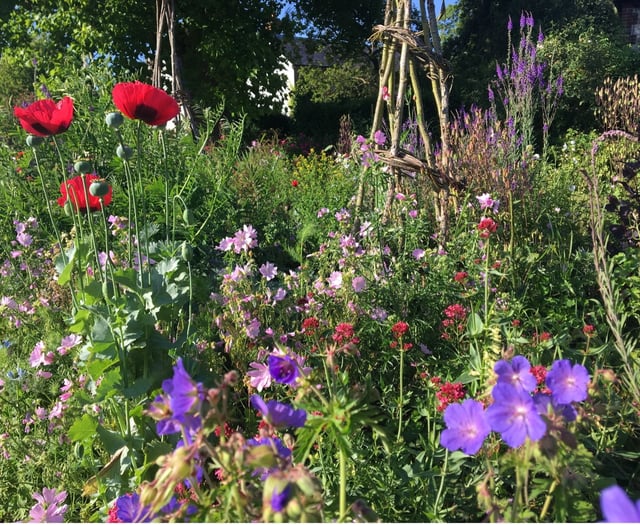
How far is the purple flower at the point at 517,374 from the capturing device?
0.81 m

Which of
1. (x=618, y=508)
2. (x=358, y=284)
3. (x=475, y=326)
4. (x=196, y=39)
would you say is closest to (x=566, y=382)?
(x=618, y=508)

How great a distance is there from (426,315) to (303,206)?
1683mm

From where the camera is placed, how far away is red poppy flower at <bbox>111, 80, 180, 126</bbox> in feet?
4.29

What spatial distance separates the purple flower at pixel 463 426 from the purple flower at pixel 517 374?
0.06m

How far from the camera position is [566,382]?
2.60 feet

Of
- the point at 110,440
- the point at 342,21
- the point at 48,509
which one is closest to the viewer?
the point at 48,509

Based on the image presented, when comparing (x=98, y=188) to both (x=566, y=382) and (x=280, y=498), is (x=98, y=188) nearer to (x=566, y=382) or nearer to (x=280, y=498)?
(x=280, y=498)

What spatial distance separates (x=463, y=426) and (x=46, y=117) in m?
1.24

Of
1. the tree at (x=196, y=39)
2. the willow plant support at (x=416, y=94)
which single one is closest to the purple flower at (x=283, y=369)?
the willow plant support at (x=416, y=94)

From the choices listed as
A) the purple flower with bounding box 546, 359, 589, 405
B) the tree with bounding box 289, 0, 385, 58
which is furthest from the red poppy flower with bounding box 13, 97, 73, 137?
the tree with bounding box 289, 0, 385, 58

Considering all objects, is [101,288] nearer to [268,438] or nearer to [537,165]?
[268,438]

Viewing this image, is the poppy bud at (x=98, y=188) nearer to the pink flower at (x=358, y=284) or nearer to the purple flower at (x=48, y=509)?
the purple flower at (x=48, y=509)

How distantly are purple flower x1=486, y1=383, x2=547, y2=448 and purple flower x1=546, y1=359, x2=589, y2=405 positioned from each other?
86 millimetres

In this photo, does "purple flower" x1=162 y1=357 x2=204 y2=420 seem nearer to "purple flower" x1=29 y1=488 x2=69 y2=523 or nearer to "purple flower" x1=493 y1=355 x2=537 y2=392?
"purple flower" x1=493 y1=355 x2=537 y2=392
